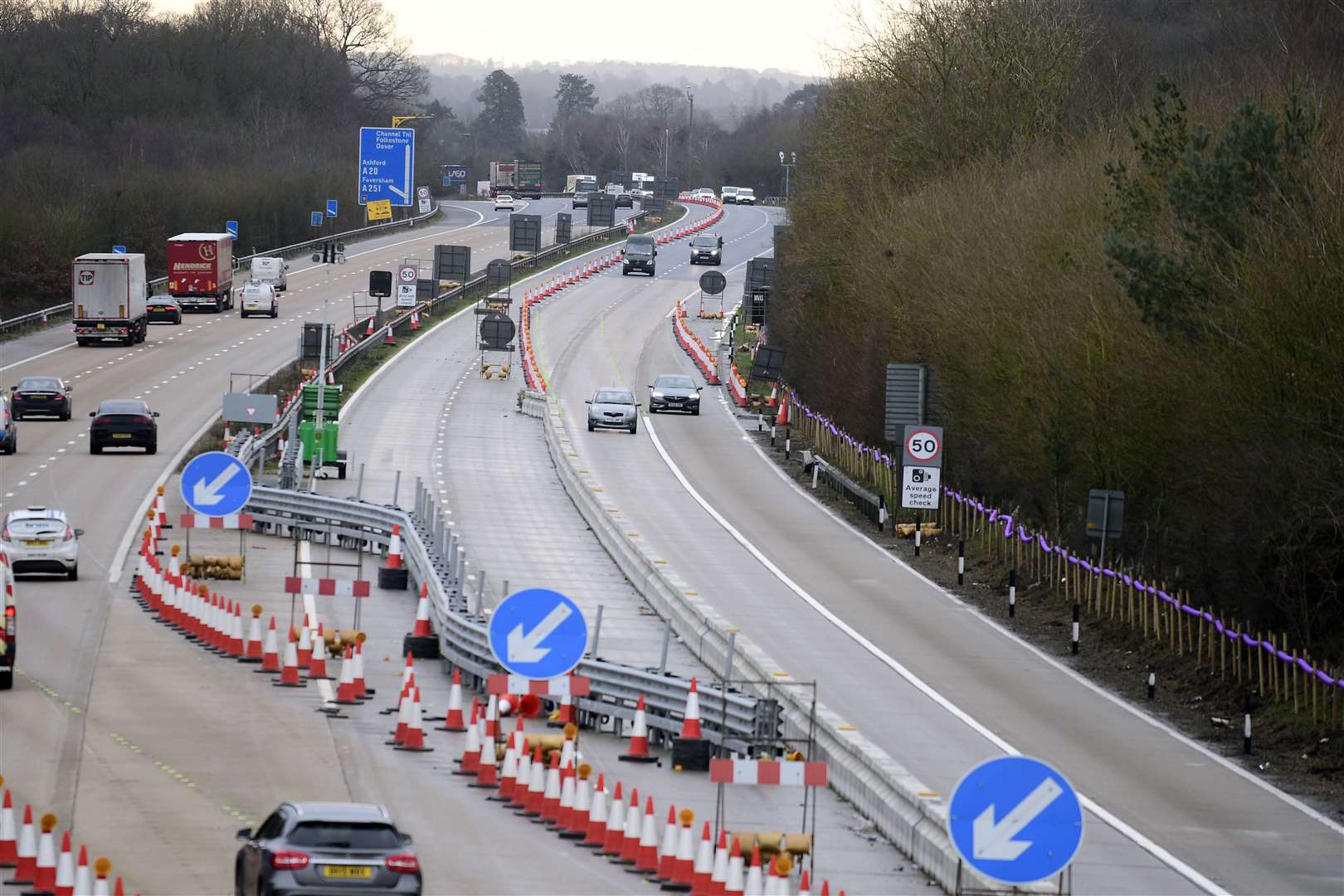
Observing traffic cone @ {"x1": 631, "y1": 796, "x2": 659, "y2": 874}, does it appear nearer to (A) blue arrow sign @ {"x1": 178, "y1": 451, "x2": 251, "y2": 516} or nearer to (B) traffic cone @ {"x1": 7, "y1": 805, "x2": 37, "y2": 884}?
(B) traffic cone @ {"x1": 7, "y1": 805, "x2": 37, "y2": 884}

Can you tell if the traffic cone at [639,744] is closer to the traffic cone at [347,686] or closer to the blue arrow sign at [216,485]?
the traffic cone at [347,686]

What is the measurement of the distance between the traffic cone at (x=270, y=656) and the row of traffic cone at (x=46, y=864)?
370 inches

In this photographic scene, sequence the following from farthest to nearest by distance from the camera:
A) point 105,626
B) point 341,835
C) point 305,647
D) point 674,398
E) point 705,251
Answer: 1. point 705,251
2. point 674,398
3. point 105,626
4. point 305,647
5. point 341,835

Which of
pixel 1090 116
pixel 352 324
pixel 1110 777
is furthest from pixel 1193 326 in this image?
pixel 352 324

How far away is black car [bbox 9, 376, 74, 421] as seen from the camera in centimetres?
5416

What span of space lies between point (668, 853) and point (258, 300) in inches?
2815

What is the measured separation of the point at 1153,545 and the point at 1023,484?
6.44 metres

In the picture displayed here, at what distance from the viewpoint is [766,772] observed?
15.2 meters

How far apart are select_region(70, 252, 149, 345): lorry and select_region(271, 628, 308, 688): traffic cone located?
48.3m

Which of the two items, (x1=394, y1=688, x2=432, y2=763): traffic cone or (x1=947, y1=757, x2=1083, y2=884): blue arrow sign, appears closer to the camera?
(x1=947, y1=757, x2=1083, y2=884): blue arrow sign

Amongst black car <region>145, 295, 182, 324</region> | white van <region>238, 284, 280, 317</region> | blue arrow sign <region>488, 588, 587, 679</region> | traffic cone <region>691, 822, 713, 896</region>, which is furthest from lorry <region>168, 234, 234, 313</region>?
traffic cone <region>691, 822, 713, 896</region>

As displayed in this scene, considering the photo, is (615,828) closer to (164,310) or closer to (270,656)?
(270,656)

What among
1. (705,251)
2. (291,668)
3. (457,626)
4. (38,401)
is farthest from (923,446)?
(705,251)

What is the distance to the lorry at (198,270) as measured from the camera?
8462cm
